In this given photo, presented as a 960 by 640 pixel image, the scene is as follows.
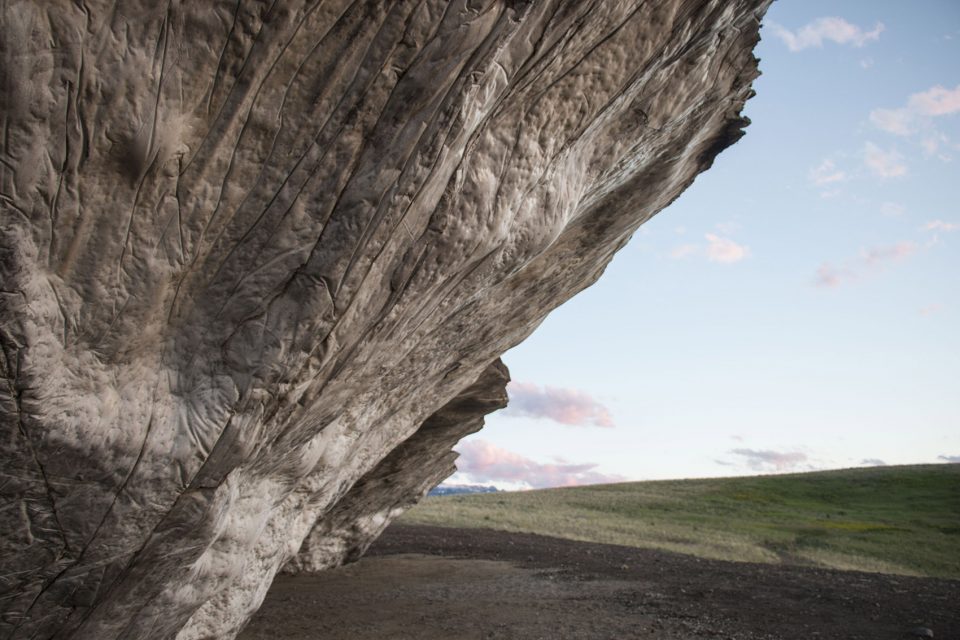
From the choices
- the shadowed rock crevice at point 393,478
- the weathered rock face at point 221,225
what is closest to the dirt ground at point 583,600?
the shadowed rock crevice at point 393,478

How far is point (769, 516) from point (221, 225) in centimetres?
3842

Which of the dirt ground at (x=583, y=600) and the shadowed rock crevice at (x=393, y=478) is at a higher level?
the shadowed rock crevice at (x=393, y=478)

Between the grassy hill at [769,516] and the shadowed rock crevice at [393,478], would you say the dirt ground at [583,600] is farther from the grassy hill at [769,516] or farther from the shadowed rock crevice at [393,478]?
the grassy hill at [769,516]

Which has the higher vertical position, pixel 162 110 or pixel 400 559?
pixel 162 110

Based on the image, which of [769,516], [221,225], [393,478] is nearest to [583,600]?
[393,478]

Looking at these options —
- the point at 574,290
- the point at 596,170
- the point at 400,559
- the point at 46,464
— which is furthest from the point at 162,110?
the point at 400,559

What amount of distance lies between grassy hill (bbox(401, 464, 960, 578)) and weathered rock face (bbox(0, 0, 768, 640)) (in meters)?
20.5

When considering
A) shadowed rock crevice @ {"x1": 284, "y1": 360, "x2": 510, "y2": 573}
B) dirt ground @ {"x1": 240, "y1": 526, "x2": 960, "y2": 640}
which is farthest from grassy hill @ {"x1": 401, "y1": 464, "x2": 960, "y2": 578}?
shadowed rock crevice @ {"x1": 284, "y1": 360, "x2": 510, "y2": 573}

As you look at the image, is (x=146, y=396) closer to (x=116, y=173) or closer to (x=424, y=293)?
(x=116, y=173)

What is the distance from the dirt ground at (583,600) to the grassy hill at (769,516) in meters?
7.61

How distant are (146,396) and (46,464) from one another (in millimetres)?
776

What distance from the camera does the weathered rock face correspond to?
14.2ft

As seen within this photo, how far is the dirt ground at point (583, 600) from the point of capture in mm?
10859

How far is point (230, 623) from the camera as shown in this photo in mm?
8664
